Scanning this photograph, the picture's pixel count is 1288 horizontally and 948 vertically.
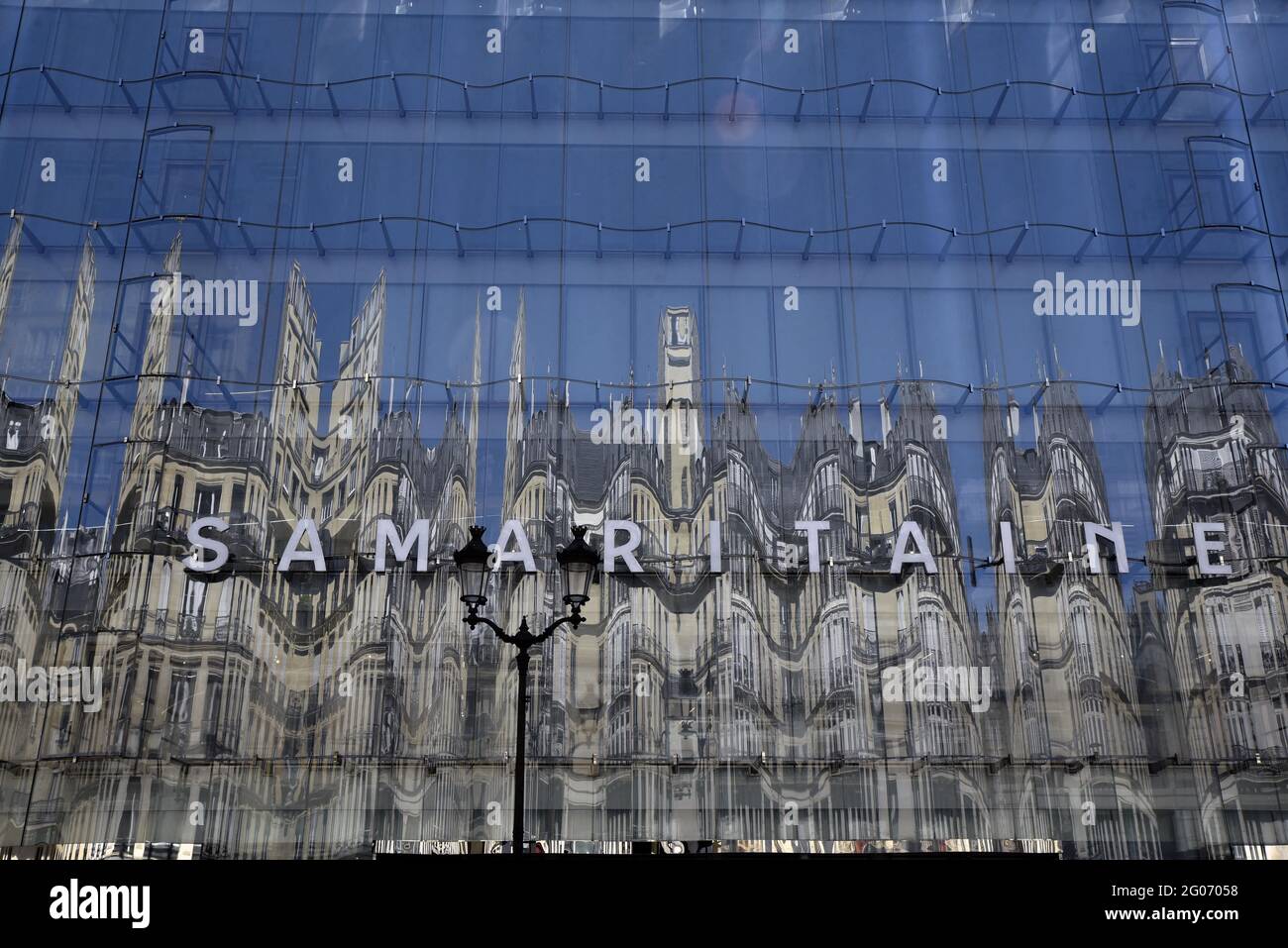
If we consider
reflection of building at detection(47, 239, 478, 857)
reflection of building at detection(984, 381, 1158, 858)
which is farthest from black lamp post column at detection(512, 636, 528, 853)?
reflection of building at detection(984, 381, 1158, 858)

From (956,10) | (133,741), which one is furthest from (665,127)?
(133,741)

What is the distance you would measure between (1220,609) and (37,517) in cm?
1392

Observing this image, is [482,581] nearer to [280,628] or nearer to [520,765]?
[520,765]

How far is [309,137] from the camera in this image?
55.8 ft

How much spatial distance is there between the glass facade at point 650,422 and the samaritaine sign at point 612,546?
0.06m

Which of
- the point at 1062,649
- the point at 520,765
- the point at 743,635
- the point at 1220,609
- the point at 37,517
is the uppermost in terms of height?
the point at 37,517

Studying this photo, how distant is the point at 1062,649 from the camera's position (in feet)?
49.0

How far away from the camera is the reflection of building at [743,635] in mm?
14406

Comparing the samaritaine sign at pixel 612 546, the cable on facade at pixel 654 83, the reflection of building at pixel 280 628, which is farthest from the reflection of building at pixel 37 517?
the cable on facade at pixel 654 83

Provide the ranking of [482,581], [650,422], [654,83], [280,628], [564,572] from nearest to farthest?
[564,572]
[482,581]
[280,628]
[650,422]
[654,83]

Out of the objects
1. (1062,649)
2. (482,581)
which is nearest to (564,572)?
(482,581)

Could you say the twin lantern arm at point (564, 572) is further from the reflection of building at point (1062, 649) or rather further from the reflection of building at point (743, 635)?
the reflection of building at point (1062, 649)
